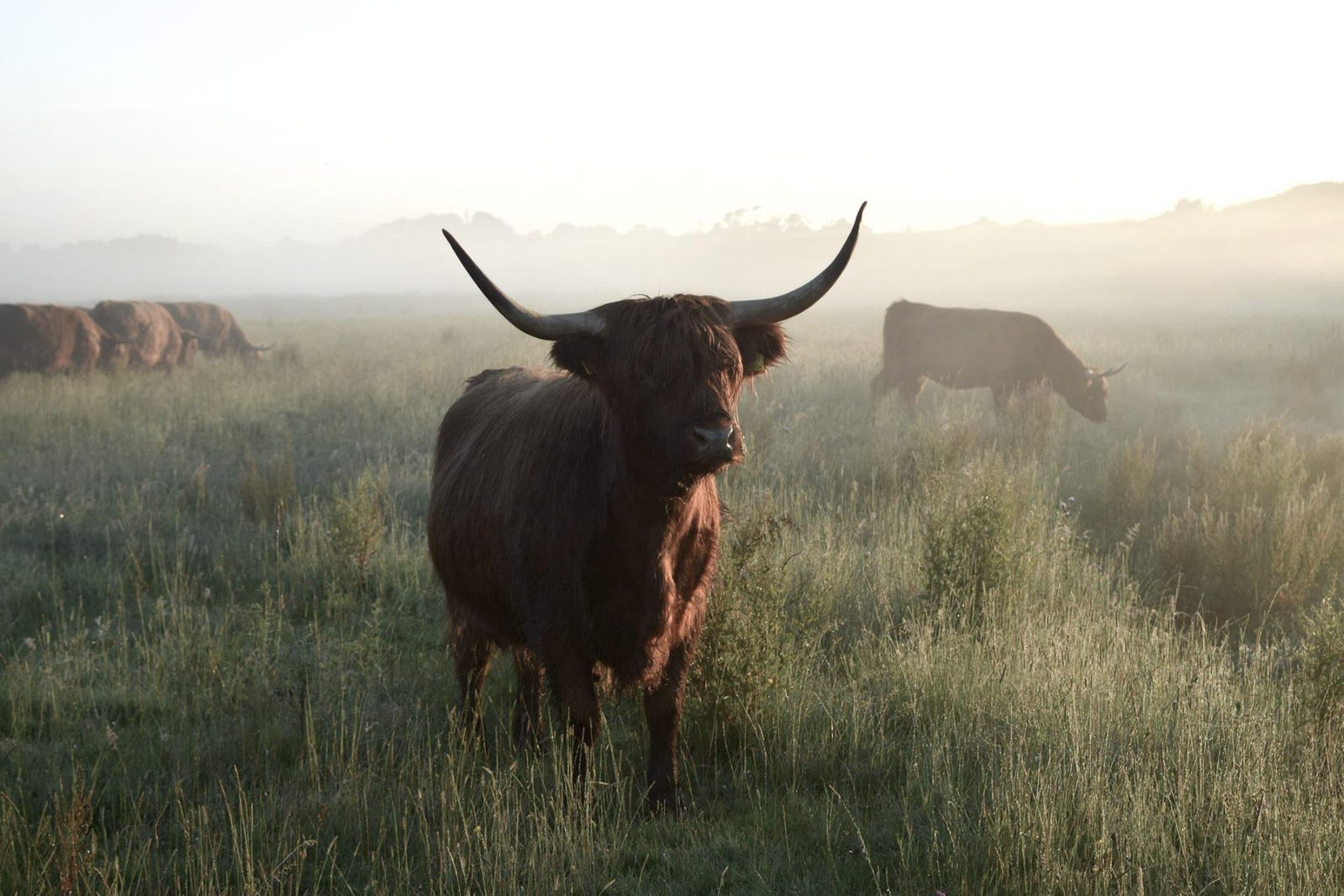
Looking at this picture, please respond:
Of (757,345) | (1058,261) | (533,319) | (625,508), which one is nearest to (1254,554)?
(757,345)

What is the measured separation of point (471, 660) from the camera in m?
4.42

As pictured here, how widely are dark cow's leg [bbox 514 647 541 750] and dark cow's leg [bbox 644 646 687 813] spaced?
0.63 m

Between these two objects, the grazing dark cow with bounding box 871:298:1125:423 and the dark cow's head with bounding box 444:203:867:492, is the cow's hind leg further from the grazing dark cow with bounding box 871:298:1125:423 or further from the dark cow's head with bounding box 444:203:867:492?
the dark cow's head with bounding box 444:203:867:492

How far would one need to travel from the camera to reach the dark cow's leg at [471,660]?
4391 mm

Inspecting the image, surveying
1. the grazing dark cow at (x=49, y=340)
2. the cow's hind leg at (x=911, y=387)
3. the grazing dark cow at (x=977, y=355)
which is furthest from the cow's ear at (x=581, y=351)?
the grazing dark cow at (x=49, y=340)

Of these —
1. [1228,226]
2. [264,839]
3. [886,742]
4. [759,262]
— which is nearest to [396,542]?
[264,839]

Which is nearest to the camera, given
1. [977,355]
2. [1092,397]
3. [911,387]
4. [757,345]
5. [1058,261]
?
[757,345]

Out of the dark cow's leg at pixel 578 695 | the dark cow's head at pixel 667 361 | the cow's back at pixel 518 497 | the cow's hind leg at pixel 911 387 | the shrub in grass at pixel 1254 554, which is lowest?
the shrub in grass at pixel 1254 554

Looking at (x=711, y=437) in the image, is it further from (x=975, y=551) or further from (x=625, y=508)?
(x=975, y=551)

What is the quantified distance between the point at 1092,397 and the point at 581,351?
12112mm

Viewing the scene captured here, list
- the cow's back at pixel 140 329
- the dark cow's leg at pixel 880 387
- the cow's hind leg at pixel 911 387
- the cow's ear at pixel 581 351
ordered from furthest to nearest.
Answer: the cow's back at pixel 140 329 < the cow's hind leg at pixel 911 387 < the dark cow's leg at pixel 880 387 < the cow's ear at pixel 581 351

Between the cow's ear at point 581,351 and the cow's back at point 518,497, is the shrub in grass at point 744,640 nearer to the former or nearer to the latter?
the cow's back at point 518,497

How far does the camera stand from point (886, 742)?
3.77 m

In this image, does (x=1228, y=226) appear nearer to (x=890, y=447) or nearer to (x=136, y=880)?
(x=890, y=447)
